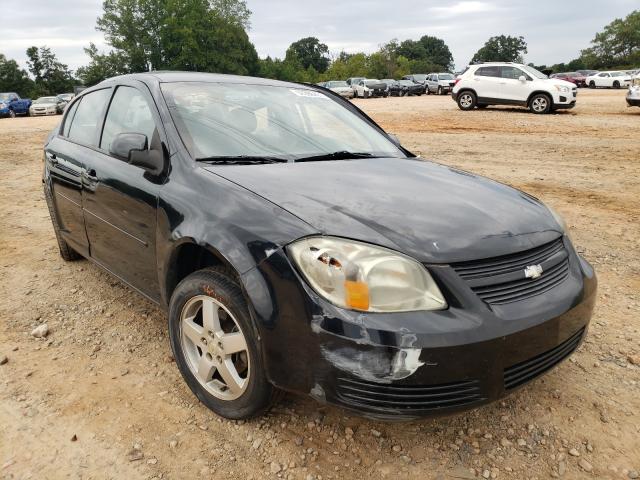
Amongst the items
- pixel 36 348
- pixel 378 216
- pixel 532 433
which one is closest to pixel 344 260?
pixel 378 216

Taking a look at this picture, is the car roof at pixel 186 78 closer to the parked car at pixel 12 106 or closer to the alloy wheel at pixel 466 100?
the alloy wheel at pixel 466 100

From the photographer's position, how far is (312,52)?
10719cm

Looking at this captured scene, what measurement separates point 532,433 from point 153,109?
2.43 metres

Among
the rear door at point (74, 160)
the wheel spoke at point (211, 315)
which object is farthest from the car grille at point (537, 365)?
the rear door at point (74, 160)

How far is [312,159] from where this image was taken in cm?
260

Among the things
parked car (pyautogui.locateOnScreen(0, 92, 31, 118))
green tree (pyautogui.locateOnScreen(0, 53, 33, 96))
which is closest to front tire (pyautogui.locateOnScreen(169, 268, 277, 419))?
parked car (pyautogui.locateOnScreen(0, 92, 31, 118))

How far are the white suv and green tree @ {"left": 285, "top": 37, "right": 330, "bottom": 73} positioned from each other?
9154 cm

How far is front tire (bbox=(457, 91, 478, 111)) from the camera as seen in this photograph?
1695 cm

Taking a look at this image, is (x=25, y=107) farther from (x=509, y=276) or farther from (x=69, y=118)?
(x=509, y=276)

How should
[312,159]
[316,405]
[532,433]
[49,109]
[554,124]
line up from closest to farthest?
[532,433]
[316,405]
[312,159]
[554,124]
[49,109]

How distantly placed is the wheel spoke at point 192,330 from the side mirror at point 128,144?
2.91 ft

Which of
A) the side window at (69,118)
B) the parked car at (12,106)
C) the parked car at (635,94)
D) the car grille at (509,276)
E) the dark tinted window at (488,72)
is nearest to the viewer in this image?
the car grille at (509,276)

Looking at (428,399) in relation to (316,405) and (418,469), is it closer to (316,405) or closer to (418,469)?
(418,469)

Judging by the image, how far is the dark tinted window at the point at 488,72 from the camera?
1633 centimetres
